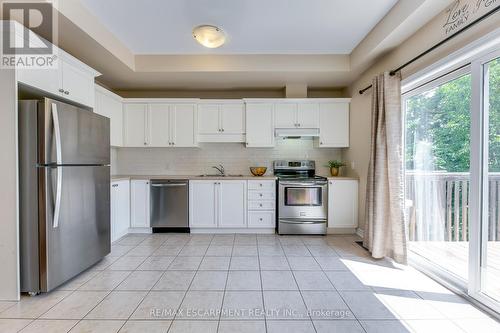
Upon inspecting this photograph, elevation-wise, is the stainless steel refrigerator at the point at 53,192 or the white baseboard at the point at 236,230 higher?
the stainless steel refrigerator at the point at 53,192

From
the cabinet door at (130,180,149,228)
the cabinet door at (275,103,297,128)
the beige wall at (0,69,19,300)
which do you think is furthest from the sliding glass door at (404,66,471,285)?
the beige wall at (0,69,19,300)

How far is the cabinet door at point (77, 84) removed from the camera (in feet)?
7.96

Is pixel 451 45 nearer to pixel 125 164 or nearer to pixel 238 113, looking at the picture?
pixel 238 113

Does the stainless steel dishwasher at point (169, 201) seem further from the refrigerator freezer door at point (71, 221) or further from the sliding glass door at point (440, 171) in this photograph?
the sliding glass door at point (440, 171)

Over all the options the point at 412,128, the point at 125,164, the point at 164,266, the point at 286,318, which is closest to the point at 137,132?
the point at 125,164

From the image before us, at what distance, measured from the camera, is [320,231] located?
3.78 metres

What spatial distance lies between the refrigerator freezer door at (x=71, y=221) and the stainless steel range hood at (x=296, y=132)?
2600 mm

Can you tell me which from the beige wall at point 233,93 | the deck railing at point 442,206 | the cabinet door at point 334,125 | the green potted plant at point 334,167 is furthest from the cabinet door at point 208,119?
the deck railing at point 442,206

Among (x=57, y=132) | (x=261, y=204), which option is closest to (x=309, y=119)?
(x=261, y=204)

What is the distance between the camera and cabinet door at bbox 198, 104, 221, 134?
4.11 m

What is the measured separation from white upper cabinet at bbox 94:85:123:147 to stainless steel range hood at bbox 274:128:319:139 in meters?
2.58

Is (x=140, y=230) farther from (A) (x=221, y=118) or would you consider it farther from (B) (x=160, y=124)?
(A) (x=221, y=118)

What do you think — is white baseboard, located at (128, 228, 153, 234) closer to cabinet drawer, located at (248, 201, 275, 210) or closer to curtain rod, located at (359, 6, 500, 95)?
cabinet drawer, located at (248, 201, 275, 210)

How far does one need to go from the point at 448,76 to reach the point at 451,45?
0.98 feet
